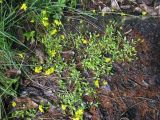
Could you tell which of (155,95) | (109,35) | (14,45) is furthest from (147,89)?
(14,45)

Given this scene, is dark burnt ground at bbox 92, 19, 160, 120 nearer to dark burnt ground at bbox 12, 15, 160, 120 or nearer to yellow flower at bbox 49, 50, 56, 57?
dark burnt ground at bbox 12, 15, 160, 120

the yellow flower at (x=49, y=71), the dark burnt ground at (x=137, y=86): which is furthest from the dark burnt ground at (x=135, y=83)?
the yellow flower at (x=49, y=71)

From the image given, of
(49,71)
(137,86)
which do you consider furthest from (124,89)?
(49,71)

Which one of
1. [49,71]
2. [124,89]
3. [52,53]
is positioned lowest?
[124,89]

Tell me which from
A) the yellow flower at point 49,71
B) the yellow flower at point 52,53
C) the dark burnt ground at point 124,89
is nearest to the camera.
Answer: the dark burnt ground at point 124,89

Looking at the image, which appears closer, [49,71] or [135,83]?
[49,71]

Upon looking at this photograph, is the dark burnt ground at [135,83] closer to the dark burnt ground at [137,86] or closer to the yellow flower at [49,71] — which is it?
the dark burnt ground at [137,86]

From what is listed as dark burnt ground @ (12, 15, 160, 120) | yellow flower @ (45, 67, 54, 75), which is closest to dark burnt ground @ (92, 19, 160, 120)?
dark burnt ground @ (12, 15, 160, 120)

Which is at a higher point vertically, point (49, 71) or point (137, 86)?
point (49, 71)

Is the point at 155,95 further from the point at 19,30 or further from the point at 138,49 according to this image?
the point at 19,30

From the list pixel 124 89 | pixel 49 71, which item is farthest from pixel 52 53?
pixel 124 89

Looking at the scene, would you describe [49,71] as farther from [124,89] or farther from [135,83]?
[135,83]
